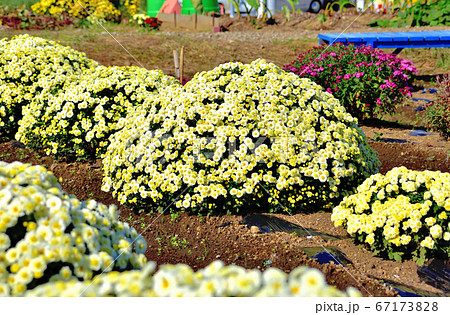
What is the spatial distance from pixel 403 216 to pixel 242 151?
1453 mm

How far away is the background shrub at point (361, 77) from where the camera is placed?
728cm

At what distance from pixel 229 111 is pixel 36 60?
365cm

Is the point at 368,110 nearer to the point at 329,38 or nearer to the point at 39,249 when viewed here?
the point at 329,38

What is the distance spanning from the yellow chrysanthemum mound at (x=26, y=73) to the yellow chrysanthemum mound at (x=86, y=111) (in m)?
0.39

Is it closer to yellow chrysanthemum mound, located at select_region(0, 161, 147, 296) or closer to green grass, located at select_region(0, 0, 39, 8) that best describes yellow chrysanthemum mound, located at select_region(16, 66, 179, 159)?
yellow chrysanthemum mound, located at select_region(0, 161, 147, 296)

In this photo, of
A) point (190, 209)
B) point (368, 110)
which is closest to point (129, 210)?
point (190, 209)

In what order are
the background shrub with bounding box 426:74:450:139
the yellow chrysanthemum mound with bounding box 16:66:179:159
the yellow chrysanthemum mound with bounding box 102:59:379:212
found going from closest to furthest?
the yellow chrysanthemum mound with bounding box 102:59:379:212, the yellow chrysanthemum mound with bounding box 16:66:179:159, the background shrub with bounding box 426:74:450:139

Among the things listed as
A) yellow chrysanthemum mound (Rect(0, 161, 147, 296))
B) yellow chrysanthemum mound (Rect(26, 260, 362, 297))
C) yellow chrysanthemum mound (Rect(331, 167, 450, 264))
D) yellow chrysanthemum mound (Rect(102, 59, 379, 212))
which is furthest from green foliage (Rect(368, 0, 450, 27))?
yellow chrysanthemum mound (Rect(26, 260, 362, 297))

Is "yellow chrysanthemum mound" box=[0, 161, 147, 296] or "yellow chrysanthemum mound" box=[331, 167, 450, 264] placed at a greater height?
"yellow chrysanthemum mound" box=[0, 161, 147, 296]

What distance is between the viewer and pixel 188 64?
462 inches

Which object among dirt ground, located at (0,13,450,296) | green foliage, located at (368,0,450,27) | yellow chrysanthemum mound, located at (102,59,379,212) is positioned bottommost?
dirt ground, located at (0,13,450,296)

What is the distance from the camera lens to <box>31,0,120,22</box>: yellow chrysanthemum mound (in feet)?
54.8

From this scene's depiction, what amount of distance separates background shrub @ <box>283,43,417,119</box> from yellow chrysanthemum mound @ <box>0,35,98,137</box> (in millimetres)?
4023

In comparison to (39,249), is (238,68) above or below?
above
